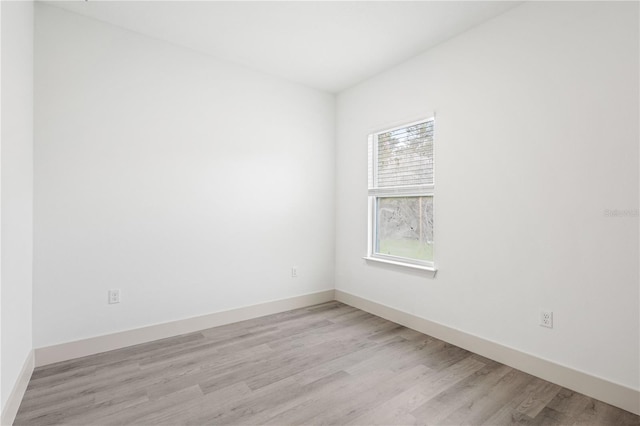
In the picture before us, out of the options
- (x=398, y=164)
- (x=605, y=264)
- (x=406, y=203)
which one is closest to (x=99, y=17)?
(x=398, y=164)

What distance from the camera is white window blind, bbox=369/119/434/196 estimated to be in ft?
10.3

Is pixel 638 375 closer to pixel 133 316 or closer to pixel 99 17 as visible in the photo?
pixel 133 316

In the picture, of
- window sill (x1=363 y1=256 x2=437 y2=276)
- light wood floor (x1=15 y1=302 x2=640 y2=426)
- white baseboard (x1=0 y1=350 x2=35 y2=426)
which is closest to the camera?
white baseboard (x1=0 y1=350 x2=35 y2=426)

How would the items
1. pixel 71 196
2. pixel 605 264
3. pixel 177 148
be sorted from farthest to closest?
pixel 177 148 < pixel 71 196 < pixel 605 264

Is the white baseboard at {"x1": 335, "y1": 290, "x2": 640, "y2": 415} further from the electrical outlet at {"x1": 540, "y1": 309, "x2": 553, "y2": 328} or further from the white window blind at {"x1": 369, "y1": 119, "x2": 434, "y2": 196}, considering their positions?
the white window blind at {"x1": 369, "y1": 119, "x2": 434, "y2": 196}

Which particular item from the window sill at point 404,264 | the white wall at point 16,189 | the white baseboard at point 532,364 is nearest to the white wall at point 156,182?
the white wall at point 16,189

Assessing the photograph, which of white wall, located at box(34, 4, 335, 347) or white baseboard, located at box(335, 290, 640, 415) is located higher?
white wall, located at box(34, 4, 335, 347)

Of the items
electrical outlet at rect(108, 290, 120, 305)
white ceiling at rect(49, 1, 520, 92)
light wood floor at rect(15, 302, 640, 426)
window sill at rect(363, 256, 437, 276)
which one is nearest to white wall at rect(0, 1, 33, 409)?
light wood floor at rect(15, 302, 640, 426)

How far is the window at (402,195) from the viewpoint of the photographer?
3139 mm

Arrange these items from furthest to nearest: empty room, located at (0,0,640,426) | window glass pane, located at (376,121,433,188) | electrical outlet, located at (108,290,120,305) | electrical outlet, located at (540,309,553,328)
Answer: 1. window glass pane, located at (376,121,433,188)
2. electrical outlet, located at (108,290,120,305)
3. electrical outlet, located at (540,309,553,328)
4. empty room, located at (0,0,640,426)

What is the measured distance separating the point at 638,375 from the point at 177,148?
12.3 ft

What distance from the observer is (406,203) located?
3.38 meters

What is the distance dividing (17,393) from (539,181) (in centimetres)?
→ 362

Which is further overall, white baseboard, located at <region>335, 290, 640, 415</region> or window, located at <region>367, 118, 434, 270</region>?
window, located at <region>367, 118, 434, 270</region>
